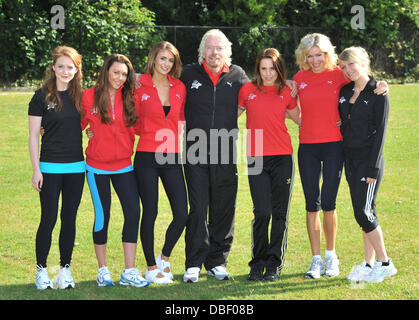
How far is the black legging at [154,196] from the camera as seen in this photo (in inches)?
198

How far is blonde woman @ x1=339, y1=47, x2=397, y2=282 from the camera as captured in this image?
4945 mm

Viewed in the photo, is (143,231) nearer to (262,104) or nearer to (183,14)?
(262,104)

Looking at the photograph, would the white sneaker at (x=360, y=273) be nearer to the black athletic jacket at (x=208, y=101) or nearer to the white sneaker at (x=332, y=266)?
the white sneaker at (x=332, y=266)

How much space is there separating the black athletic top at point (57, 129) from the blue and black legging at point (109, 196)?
240 millimetres

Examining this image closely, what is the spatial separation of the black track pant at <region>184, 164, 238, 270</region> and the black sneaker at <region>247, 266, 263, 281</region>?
1.02ft

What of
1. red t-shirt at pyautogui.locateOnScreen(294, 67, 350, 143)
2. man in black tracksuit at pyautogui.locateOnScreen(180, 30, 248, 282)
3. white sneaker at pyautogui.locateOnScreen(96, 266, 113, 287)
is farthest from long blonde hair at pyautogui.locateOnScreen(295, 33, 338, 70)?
white sneaker at pyautogui.locateOnScreen(96, 266, 113, 287)

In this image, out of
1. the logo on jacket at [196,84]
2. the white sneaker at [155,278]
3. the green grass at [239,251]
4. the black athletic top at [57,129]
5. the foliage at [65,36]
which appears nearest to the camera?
the black athletic top at [57,129]

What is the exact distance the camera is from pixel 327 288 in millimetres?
4984

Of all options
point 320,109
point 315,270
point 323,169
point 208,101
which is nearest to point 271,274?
point 315,270

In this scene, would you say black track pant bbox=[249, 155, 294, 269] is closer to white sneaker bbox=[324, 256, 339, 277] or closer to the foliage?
white sneaker bbox=[324, 256, 339, 277]

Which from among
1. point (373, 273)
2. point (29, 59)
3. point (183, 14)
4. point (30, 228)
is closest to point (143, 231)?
point (373, 273)

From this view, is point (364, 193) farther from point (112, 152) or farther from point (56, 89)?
point (56, 89)

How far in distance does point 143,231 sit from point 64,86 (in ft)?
4.34

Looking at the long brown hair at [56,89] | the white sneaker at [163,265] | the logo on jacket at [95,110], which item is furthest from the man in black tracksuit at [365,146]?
the long brown hair at [56,89]
